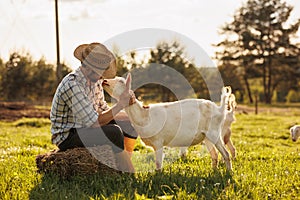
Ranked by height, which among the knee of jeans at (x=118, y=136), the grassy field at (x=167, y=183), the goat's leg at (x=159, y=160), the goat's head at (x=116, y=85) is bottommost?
the grassy field at (x=167, y=183)

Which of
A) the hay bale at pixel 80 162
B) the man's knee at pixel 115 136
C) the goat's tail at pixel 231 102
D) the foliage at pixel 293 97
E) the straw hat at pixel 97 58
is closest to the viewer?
the hay bale at pixel 80 162

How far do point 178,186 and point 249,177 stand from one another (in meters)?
1.00

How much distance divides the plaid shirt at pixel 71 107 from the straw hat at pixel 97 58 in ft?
0.71

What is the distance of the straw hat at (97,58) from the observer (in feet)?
17.9

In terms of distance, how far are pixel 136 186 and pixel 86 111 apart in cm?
125

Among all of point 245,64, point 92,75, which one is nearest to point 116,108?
point 92,75

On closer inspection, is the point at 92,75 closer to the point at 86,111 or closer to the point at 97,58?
the point at 97,58

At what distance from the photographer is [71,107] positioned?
541 centimetres

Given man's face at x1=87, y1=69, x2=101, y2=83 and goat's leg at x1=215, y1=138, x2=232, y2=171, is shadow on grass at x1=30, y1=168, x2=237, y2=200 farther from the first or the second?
man's face at x1=87, y1=69, x2=101, y2=83

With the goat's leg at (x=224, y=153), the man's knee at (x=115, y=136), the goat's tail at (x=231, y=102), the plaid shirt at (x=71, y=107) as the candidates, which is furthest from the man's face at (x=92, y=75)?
the goat's tail at (x=231, y=102)

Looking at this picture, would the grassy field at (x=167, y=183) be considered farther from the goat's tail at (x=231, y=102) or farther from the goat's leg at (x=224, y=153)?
the goat's tail at (x=231, y=102)

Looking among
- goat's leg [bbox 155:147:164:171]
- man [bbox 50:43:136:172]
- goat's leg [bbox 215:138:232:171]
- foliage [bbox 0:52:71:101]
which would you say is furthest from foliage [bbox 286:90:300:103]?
man [bbox 50:43:136:172]

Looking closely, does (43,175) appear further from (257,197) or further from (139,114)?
(257,197)

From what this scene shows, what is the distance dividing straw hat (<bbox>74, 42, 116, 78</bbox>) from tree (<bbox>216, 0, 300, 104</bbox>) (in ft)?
135
